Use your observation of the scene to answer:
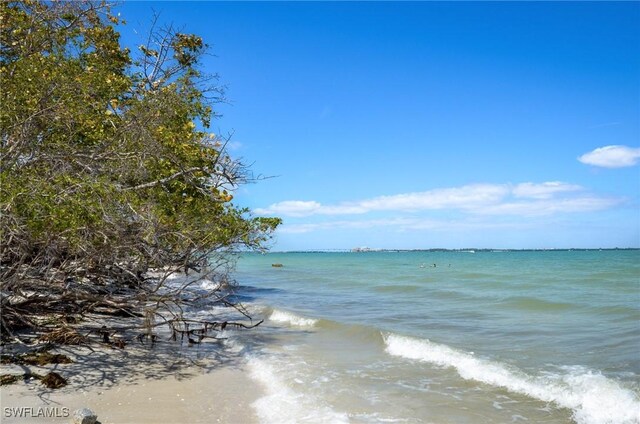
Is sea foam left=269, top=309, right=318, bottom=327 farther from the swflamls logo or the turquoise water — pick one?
the swflamls logo

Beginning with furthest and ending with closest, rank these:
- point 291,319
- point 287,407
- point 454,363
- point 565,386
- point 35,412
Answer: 1. point 291,319
2. point 454,363
3. point 565,386
4. point 287,407
5. point 35,412

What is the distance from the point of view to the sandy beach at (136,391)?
571 centimetres

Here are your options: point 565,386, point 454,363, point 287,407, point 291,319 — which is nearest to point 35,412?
point 287,407

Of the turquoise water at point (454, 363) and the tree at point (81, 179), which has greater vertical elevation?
the tree at point (81, 179)

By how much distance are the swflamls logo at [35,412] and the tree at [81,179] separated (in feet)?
5.15

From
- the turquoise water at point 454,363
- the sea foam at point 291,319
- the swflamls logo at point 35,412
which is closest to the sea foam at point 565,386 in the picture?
the turquoise water at point 454,363

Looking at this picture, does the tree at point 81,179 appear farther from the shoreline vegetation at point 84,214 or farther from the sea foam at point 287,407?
the sea foam at point 287,407

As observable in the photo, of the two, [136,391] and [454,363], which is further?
[454,363]

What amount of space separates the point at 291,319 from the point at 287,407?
27.7 ft

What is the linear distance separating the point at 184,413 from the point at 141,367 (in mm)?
2105

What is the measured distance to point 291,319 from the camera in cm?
1497

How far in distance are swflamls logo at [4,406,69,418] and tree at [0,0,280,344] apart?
5.15 feet

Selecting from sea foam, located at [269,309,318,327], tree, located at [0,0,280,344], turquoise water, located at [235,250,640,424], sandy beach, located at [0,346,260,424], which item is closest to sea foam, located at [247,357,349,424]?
turquoise water, located at [235,250,640,424]

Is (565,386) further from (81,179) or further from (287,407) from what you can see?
(81,179)
